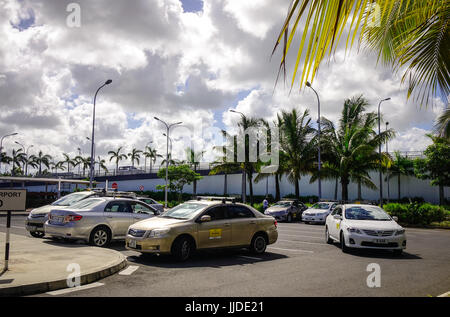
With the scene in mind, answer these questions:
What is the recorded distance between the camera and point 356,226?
→ 11047 mm

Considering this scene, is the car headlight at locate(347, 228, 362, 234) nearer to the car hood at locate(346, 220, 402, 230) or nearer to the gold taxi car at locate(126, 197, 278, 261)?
the car hood at locate(346, 220, 402, 230)

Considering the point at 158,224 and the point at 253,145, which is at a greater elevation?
the point at 253,145

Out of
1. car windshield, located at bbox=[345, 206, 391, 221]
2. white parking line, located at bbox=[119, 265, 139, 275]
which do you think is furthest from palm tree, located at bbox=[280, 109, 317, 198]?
white parking line, located at bbox=[119, 265, 139, 275]

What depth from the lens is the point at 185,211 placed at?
1038 centimetres

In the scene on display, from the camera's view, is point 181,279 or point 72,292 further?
point 181,279

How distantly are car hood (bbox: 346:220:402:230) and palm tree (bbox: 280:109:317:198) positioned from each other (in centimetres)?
2351

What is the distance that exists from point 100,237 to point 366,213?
8.58 metres

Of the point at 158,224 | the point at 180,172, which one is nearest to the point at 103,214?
the point at 158,224

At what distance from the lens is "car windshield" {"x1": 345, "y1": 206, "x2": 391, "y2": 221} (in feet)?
39.3

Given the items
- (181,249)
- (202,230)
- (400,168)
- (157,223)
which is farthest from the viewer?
(400,168)

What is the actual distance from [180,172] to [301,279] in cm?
4070

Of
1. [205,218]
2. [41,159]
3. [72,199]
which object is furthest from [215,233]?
[41,159]

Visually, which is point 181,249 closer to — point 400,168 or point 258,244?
point 258,244
